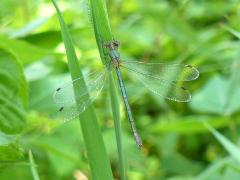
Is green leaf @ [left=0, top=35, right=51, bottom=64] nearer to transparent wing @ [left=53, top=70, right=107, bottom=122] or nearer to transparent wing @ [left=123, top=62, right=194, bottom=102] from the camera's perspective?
transparent wing @ [left=53, top=70, right=107, bottom=122]

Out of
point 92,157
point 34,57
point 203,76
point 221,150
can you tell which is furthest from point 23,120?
point 203,76

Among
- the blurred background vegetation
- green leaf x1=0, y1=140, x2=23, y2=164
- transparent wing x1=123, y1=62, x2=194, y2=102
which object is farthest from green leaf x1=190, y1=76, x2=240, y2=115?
green leaf x1=0, y1=140, x2=23, y2=164

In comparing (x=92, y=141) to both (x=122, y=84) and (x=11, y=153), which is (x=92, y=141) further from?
(x=122, y=84)

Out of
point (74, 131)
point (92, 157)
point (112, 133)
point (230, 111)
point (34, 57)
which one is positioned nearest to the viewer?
point (92, 157)

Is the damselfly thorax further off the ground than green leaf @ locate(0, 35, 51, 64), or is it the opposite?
green leaf @ locate(0, 35, 51, 64)

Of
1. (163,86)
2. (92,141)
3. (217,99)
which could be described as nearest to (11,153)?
(92,141)

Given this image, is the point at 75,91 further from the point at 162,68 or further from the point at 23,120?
the point at 162,68
